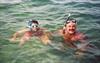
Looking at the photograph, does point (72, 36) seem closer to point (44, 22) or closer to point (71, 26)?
point (71, 26)

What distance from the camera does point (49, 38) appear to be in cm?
824

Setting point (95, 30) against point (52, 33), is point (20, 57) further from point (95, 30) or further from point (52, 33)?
point (95, 30)

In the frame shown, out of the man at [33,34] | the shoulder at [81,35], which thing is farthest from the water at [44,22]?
the shoulder at [81,35]

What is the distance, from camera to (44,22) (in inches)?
382

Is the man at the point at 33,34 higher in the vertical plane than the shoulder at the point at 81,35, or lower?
higher

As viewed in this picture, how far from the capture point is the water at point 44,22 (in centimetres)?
718

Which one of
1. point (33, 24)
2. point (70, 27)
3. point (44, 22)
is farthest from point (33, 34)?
point (44, 22)

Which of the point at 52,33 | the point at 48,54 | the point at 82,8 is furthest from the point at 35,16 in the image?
the point at 48,54

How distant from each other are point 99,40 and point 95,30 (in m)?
0.81

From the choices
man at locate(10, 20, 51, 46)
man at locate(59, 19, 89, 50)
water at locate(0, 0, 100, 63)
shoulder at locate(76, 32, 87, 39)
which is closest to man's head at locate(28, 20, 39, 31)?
man at locate(10, 20, 51, 46)

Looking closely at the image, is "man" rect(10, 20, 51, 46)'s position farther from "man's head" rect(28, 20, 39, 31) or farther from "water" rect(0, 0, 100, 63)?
"water" rect(0, 0, 100, 63)

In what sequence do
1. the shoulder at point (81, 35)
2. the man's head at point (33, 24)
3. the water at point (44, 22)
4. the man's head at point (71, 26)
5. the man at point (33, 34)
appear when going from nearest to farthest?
1. the water at point (44, 22)
2. the man's head at point (71, 26)
3. the man's head at point (33, 24)
4. the man at point (33, 34)
5. the shoulder at point (81, 35)

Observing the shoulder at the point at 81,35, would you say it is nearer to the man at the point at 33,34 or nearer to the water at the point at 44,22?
the water at the point at 44,22

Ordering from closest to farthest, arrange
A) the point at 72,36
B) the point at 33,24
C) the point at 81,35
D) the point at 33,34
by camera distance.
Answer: the point at 33,24 < the point at 72,36 < the point at 33,34 < the point at 81,35
